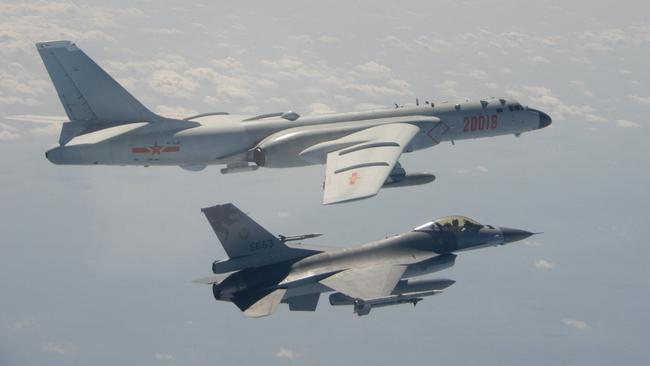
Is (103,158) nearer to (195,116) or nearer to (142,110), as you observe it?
(142,110)

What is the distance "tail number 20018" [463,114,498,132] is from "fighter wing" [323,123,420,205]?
16.1 ft

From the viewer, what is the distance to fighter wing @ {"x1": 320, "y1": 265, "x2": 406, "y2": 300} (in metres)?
43.9

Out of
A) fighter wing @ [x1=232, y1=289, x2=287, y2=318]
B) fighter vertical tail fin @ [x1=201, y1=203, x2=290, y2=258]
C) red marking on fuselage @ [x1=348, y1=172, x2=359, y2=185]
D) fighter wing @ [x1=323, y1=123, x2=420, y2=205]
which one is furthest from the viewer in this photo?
fighter vertical tail fin @ [x1=201, y1=203, x2=290, y2=258]

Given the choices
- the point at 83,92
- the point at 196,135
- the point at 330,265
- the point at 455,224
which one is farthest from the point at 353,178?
the point at 83,92

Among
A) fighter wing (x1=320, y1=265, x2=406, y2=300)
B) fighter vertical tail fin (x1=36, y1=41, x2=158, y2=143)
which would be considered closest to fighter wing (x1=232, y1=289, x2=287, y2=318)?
fighter wing (x1=320, y1=265, x2=406, y2=300)

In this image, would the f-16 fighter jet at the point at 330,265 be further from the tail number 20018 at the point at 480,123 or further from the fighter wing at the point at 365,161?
the tail number 20018 at the point at 480,123

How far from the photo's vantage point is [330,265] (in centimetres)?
4728

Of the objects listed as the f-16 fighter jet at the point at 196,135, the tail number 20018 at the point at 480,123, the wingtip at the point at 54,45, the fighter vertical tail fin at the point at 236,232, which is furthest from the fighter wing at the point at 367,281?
the wingtip at the point at 54,45

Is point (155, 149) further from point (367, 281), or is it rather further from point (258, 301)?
point (367, 281)

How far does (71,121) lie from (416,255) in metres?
21.8

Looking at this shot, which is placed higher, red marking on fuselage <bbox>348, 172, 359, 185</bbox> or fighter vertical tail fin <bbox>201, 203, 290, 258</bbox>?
red marking on fuselage <bbox>348, 172, 359, 185</bbox>

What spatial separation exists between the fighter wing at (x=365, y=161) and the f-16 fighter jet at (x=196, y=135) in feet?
0.22

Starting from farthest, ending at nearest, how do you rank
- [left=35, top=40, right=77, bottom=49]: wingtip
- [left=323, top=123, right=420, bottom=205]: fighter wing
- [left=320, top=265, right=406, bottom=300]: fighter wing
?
[left=35, top=40, right=77, bottom=49]: wingtip < [left=320, top=265, right=406, bottom=300]: fighter wing < [left=323, top=123, right=420, bottom=205]: fighter wing

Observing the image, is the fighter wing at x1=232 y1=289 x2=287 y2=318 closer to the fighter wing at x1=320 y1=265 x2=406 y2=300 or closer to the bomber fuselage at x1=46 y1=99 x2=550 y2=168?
the fighter wing at x1=320 y1=265 x2=406 y2=300
